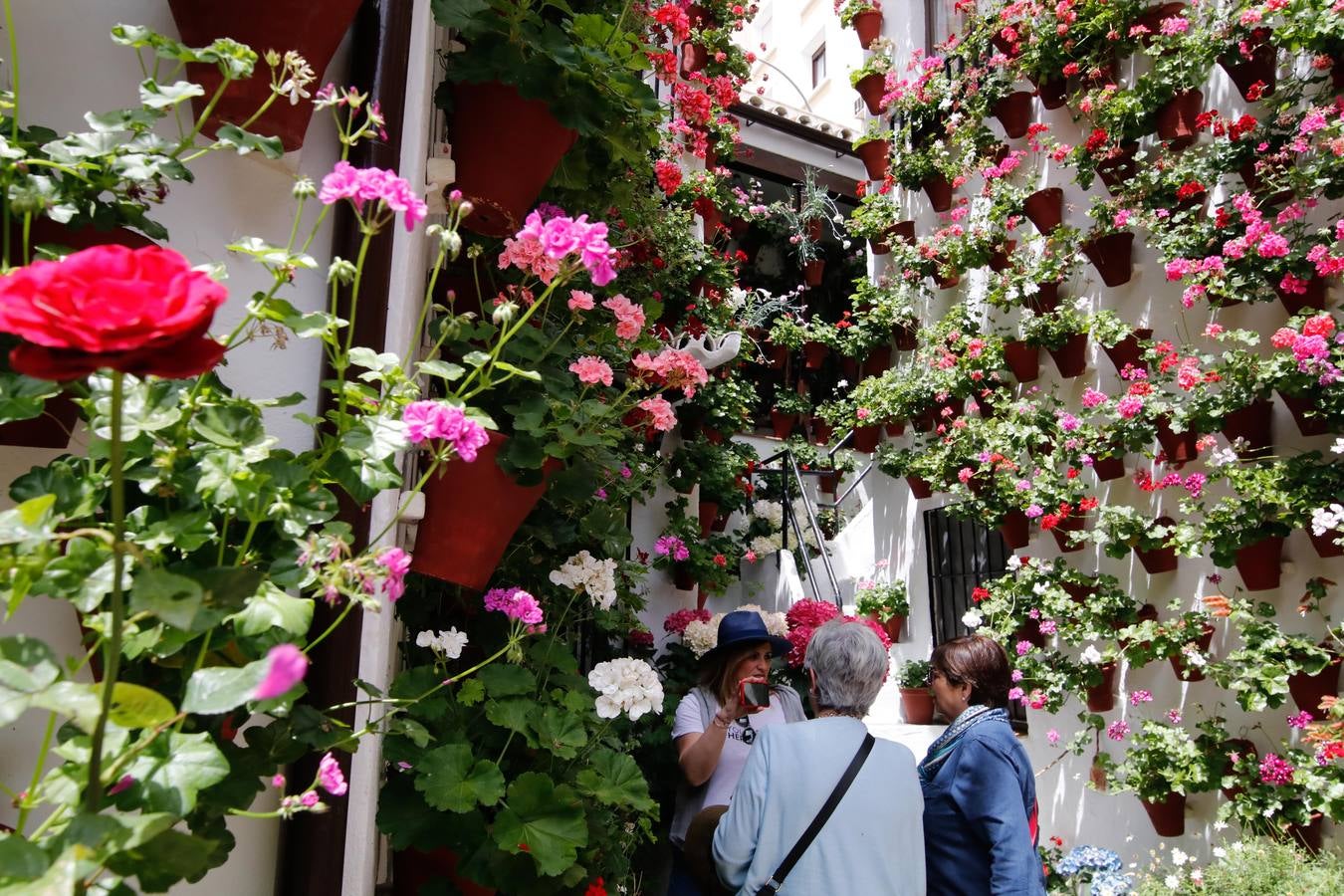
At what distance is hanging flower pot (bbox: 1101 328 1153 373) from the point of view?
4738mm

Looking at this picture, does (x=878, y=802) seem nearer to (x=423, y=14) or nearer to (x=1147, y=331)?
(x=423, y=14)

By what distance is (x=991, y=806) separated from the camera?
7.35 ft

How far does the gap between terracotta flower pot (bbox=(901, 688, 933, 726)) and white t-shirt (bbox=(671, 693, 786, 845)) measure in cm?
316

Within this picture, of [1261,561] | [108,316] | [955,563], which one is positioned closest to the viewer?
[108,316]

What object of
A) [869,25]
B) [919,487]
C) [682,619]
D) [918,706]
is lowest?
[918,706]

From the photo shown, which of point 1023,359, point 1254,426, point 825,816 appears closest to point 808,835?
point 825,816

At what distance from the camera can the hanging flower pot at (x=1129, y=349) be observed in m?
4.74

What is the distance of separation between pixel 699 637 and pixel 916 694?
2463 millimetres

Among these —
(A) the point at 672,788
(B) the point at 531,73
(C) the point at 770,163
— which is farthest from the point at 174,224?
(C) the point at 770,163

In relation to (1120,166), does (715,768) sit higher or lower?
lower

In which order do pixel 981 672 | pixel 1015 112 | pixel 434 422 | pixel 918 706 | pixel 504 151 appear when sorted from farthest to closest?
pixel 918 706, pixel 1015 112, pixel 981 672, pixel 504 151, pixel 434 422

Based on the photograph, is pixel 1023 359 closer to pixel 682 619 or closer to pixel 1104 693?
pixel 1104 693

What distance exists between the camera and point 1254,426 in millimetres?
4047

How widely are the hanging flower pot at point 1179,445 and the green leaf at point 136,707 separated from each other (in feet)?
14.9
